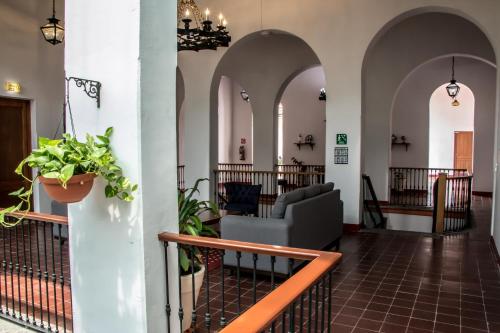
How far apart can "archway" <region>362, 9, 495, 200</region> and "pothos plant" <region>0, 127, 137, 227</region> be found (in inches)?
280

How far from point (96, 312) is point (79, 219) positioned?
631 millimetres

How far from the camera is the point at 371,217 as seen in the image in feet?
27.9


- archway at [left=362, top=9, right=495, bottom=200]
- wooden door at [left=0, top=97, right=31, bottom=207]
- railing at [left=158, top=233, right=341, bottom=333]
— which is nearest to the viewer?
railing at [left=158, top=233, right=341, bottom=333]

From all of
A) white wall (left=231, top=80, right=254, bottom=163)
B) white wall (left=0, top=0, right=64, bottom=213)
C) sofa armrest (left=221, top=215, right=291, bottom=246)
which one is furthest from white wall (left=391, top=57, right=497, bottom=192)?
white wall (left=0, top=0, right=64, bottom=213)

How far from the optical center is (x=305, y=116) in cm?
1430

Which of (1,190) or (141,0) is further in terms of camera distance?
(1,190)

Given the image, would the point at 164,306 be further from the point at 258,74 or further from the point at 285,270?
the point at 258,74

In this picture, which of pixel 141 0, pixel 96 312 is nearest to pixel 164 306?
pixel 96 312

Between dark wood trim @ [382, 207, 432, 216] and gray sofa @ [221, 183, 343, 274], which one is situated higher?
gray sofa @ [221, 183, 343, 274]

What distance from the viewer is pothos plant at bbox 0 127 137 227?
7.25 feet

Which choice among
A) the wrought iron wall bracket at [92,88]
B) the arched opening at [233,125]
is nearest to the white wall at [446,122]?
the arched opening at [233,125]

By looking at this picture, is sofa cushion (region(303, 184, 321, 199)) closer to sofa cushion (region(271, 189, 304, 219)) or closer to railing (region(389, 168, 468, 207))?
sofa cushion (region(271, 189, 304, 219))

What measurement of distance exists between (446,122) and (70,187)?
16.5 metres

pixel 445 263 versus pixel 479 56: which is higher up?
pixel 479 56
